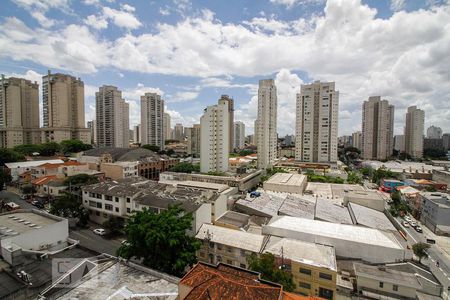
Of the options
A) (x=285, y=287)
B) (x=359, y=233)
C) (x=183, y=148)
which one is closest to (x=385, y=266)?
(x=359, y=233)

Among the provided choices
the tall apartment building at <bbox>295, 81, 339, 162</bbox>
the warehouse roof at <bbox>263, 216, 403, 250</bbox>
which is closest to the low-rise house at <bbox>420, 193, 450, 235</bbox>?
the warehouse roof at <bbox>263, 216, 403, 250</bbox>

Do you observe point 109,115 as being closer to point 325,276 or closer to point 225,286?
point 325,276

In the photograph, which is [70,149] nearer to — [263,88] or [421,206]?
[263,88]

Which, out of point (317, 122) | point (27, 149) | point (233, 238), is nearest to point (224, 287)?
point (233, 238)

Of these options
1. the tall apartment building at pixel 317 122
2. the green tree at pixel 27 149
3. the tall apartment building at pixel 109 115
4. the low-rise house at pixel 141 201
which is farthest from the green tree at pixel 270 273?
the tall apartment building at pixel 109 115

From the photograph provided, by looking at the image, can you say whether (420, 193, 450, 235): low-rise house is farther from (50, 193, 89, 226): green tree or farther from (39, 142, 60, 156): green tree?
(39, 142, 60, 156): green tree
